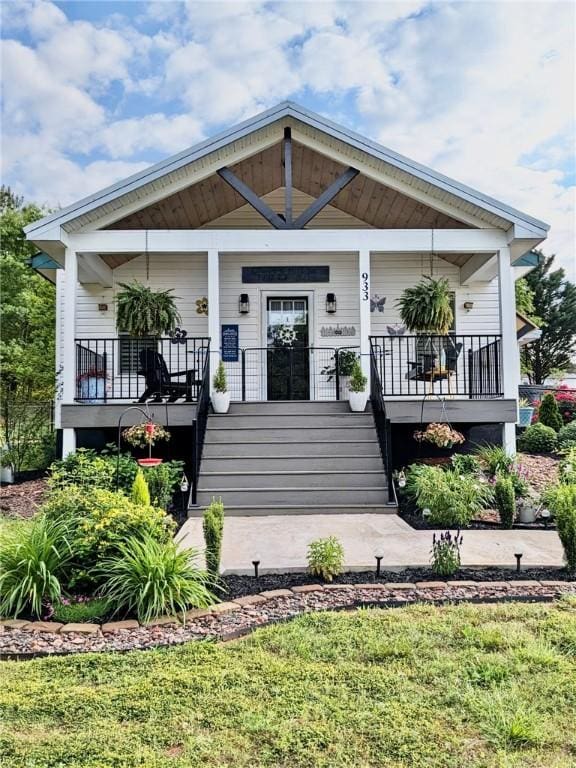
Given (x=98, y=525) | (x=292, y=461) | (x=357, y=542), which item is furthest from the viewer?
(x=292, y=461)

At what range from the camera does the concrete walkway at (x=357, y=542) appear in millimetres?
4449

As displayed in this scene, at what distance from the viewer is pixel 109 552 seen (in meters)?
3.81

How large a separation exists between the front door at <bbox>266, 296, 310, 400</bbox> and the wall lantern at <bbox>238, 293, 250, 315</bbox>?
45 centimetres

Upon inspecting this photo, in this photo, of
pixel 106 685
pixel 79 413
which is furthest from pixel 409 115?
pixel 106 685

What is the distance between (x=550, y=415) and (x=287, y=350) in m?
6.66

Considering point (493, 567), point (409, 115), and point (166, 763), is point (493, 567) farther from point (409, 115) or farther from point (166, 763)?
point (409, 115)

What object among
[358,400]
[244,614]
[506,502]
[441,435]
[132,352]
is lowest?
[244,614]

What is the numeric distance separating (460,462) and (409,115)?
863cm

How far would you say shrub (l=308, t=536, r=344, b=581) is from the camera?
4039mm

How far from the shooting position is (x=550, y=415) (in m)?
12.5

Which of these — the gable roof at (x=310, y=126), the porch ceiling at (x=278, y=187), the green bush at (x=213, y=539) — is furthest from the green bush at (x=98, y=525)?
the porch ceiling at (x=278, y=187)

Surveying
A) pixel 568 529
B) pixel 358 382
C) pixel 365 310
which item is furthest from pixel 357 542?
pixel 365 310

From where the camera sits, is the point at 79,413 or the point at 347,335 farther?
the point at 347,335

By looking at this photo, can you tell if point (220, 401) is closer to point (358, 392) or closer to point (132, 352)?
point (358, 392)
